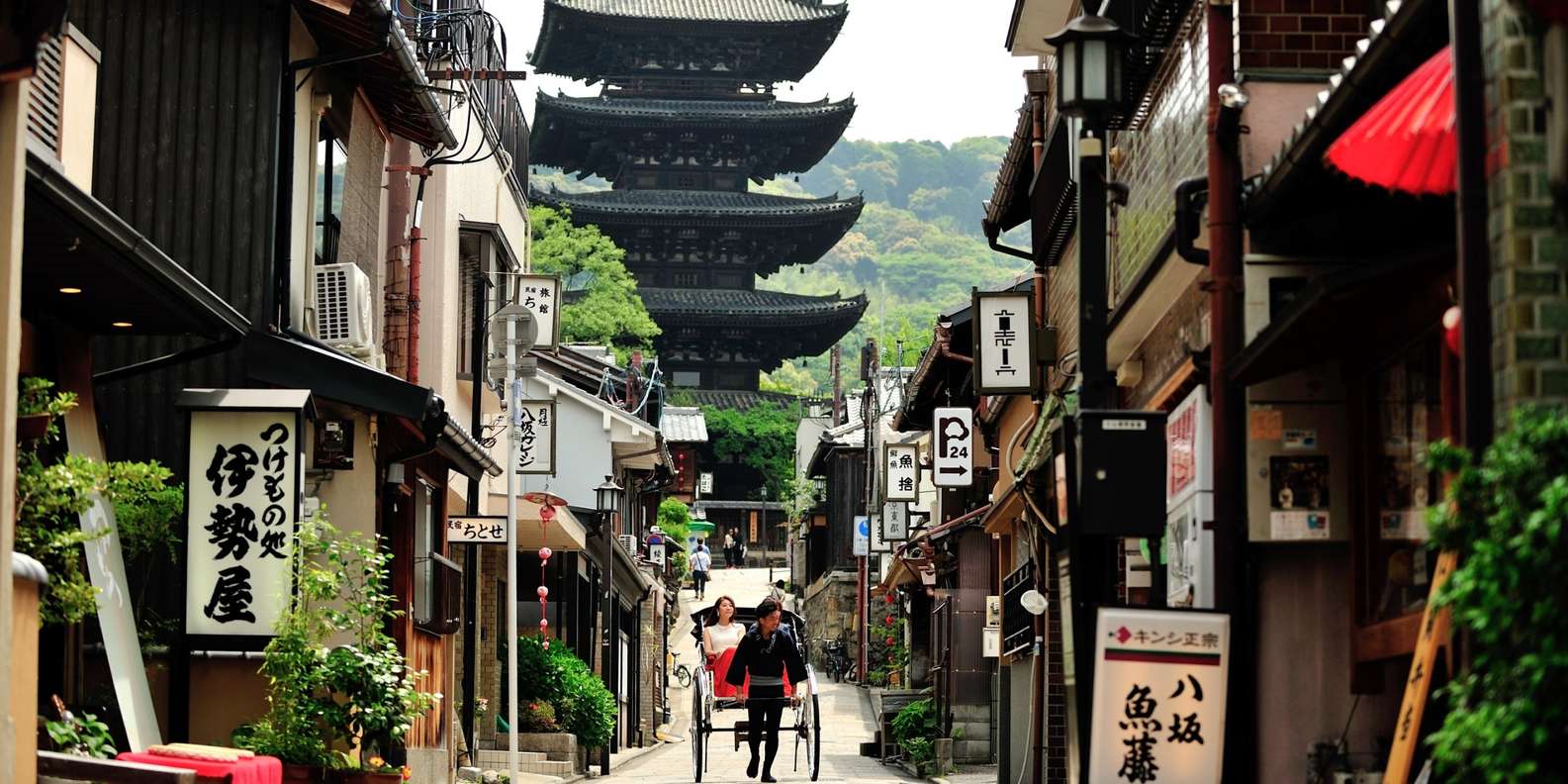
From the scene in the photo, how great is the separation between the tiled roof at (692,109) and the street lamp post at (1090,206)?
61.6 meters

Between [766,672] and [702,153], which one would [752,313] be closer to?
[702,153]

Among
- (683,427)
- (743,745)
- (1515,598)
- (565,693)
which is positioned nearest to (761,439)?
(683,427)

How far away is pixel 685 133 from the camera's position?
73750 mm

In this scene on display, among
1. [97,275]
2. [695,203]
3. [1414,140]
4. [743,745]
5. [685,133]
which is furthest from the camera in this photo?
[685,133]

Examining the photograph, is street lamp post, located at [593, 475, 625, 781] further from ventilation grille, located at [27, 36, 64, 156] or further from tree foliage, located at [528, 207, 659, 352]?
tree foliage, located at [528, 207, 659, 352]

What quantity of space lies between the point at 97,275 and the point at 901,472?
25.7 meters

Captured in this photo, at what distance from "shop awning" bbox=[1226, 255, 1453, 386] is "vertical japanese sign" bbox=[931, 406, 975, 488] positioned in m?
16.6

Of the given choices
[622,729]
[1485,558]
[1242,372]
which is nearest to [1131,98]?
[1242,372]

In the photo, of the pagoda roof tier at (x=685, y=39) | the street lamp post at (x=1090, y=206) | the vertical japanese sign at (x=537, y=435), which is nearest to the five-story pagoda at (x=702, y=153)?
the pagoda roof tier at (x=685, y=39)

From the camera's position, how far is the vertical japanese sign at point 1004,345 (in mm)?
19859

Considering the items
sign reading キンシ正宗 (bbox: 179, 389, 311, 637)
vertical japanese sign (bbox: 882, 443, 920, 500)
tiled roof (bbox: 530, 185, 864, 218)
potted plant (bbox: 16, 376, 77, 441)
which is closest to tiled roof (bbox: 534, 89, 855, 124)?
tiled roof (bbox: 530, 185, 864, 218)

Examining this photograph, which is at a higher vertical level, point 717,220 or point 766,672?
point 717,220

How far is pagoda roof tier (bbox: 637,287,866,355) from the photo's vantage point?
72750 mm

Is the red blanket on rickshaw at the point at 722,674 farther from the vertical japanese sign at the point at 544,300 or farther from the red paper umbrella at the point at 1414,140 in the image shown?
→ the red paper umbrella at the point at 1414,140
